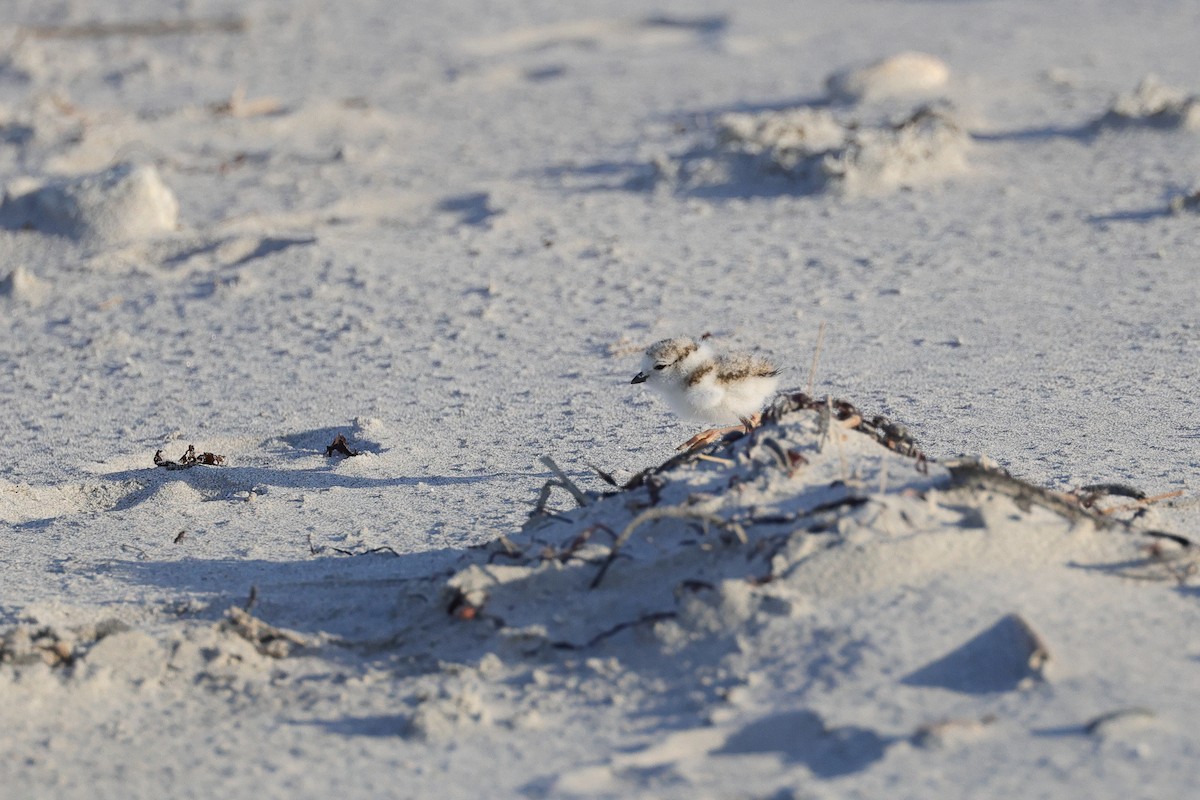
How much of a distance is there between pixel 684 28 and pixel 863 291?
672cm

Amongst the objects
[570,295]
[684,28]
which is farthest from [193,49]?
[570,295]

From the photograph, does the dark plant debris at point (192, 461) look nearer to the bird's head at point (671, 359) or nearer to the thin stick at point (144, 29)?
the bird's head at point (671, 359)

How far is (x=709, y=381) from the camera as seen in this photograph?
469cm

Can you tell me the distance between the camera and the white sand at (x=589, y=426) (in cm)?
294

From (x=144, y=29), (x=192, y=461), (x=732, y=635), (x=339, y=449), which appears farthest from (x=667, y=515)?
(x=144, y=29)

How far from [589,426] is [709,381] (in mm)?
566

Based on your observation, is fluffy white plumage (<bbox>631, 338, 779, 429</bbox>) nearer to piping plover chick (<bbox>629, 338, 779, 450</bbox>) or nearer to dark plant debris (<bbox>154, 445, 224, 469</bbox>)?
piping plover chick (<bbox>629, 338, 779, 450</bbox>)

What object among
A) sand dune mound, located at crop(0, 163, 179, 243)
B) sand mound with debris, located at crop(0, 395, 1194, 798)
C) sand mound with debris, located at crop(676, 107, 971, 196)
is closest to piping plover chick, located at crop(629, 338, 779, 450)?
sand mound with debris, located at crop(0, 395, 1194, 798)

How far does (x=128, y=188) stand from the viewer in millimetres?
7590

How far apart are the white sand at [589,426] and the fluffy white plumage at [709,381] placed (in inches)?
10.0

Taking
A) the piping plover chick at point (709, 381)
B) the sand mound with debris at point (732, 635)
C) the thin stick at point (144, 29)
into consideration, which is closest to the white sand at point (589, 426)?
the sand mound with debris at point (732, 635)

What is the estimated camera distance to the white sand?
9.63 ft

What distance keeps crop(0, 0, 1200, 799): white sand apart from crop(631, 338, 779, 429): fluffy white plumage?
0.83ft

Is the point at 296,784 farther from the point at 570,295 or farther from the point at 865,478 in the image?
the point at 570,295
